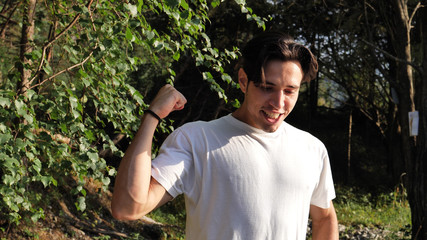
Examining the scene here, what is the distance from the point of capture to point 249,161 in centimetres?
171

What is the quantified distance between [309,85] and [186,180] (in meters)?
13.2

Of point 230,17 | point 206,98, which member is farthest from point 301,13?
point 206,98

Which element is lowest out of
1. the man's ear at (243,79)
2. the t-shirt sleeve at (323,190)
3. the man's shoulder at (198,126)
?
the t-shirt sleeve at (323,190)

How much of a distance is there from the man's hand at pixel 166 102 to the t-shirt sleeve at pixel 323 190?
59 centimetres

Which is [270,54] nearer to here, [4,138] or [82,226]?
[4,138]

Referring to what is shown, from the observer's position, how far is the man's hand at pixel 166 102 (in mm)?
1570

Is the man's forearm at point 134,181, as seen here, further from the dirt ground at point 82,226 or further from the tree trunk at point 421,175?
the tree trunk at point 421,175

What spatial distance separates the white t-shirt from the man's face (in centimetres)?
5

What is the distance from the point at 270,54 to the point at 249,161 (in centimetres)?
34

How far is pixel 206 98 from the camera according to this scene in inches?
387

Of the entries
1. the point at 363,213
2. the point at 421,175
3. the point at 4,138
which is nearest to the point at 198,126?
the point at 4,138

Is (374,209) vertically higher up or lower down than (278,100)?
lower down

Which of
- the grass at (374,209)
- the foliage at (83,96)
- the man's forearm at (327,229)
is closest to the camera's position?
the man's forearm at (327,229)

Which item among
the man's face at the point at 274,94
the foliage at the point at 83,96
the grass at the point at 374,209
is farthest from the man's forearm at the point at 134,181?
the grass at the point at 374,209
